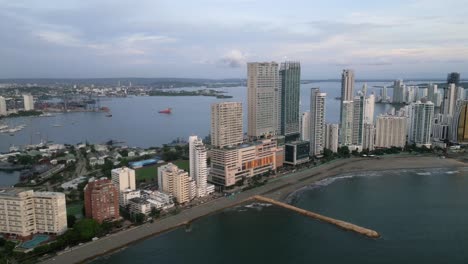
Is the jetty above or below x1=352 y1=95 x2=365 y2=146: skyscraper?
below

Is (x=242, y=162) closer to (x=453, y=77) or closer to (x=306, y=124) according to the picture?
(x=306, y=124)

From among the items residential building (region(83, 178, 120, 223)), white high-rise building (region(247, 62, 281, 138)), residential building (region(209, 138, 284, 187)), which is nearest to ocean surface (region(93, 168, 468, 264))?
residential building (region(83, 178, 120, 223))

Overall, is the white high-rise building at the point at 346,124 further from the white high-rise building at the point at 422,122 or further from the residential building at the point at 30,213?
the residential building at the point at 30,213

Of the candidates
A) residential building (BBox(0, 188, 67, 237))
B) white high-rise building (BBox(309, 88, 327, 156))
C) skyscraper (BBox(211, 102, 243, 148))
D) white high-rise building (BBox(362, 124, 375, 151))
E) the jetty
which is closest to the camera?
residential building (BBox(0, 188, 67, 237))

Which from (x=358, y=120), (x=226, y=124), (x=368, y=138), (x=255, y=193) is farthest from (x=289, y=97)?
(x=255, y=193)

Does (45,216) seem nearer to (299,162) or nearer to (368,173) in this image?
(299,162)

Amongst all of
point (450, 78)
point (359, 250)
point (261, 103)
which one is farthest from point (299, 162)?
point (450, 78)

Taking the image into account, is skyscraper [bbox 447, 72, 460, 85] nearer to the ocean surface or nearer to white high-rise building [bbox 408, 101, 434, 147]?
white high-rise building [bbox 408, 101, 434, 147]
